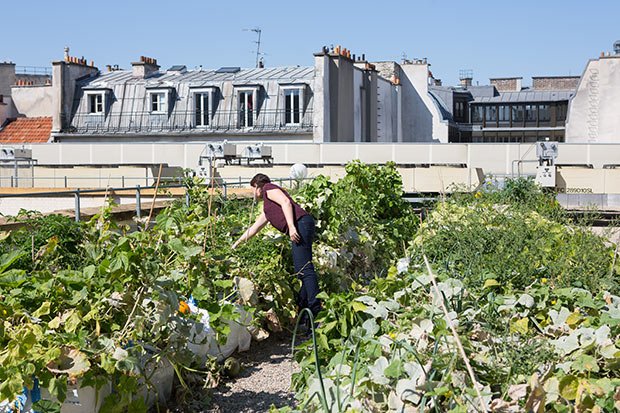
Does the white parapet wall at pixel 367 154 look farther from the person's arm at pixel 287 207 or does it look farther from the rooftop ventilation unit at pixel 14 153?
the person's arm at pixel 287 207

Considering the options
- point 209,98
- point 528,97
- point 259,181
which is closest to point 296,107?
point 209,98

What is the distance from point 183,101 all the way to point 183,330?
33.1 m

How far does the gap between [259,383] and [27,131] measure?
35.7 m

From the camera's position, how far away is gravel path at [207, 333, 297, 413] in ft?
19.2

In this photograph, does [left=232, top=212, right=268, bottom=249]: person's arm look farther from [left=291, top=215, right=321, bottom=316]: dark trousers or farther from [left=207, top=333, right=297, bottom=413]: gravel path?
[left=207, top=333, right=297, bottom=413]: gravel path

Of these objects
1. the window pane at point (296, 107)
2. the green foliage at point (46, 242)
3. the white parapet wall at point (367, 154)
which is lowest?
the green foliage at point (46, 242)

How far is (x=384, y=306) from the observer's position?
171 inches

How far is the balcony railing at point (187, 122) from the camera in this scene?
36.0m

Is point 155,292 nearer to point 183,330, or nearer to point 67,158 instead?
point 183,330

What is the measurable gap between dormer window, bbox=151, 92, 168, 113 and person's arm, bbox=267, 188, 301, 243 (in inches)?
1204

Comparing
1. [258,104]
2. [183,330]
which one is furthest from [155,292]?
[258,104]

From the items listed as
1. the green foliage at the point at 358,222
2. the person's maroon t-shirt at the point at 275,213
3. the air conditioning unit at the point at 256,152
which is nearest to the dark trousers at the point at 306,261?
the person's maroon t-shirt at the point at 275,213

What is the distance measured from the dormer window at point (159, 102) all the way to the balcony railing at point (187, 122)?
0.24 meters

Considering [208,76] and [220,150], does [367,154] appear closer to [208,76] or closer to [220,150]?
[220,150]
